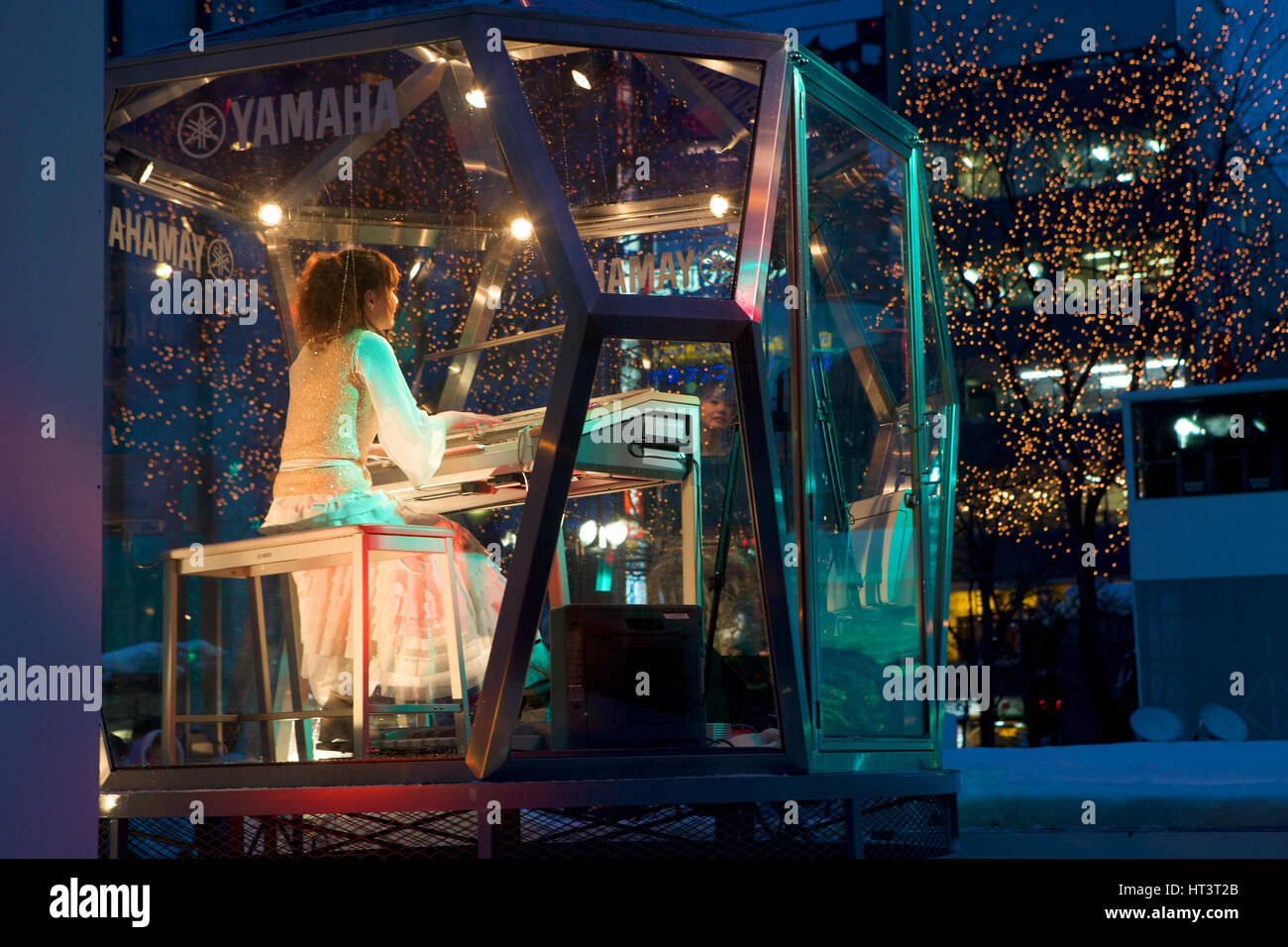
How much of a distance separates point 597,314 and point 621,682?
3.74ft

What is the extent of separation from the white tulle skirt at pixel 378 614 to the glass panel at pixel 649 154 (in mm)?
1145

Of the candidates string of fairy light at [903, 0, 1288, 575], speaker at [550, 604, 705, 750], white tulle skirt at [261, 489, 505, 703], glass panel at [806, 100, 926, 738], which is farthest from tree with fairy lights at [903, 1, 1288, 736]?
white tulle skirt at [261, 489, 505, 703]

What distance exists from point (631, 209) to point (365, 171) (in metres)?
1.34

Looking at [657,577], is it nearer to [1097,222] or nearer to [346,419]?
[346,419]

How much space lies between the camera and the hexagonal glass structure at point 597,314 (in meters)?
3.93

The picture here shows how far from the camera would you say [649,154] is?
17.2 ft

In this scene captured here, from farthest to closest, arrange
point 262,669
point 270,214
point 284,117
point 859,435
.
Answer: point 270,214
point 262,669
point 284,117
point 859,435

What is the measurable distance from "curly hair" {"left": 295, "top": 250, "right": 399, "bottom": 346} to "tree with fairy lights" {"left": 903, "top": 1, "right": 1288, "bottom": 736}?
1101cm

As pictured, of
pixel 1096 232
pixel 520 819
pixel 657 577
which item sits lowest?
pixel 520 819

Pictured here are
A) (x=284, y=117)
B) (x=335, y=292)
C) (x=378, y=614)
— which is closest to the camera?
(x=378, y=614)

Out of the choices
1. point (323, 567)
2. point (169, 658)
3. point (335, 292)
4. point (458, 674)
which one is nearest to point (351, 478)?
point (323, 567)

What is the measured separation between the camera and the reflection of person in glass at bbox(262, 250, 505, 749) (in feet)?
14.3

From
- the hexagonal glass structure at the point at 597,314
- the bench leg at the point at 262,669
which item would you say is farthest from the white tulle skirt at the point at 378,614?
the bench leg at the point at 262,669
